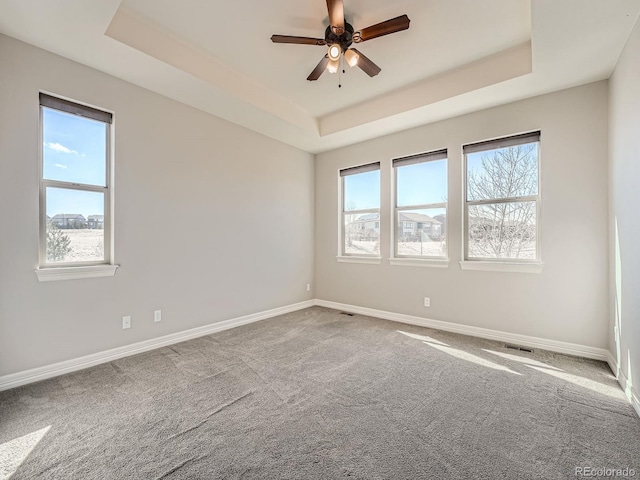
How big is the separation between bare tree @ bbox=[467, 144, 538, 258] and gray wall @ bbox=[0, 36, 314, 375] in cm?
271

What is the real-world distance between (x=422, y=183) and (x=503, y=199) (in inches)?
41.5

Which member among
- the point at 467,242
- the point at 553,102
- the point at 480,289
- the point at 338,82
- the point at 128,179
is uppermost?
the point at 338,82

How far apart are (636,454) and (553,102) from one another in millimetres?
3149

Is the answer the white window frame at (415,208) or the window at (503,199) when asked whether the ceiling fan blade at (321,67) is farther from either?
the window at (503,199)

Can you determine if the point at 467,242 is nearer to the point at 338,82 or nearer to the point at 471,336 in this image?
the point at 471,336

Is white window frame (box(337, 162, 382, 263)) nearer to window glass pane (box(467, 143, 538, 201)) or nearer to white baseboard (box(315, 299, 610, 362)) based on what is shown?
white baseboard (box(315, 299, 610, 362))

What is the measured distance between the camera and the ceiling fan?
2.13m

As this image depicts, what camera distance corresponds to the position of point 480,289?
11.7 feet

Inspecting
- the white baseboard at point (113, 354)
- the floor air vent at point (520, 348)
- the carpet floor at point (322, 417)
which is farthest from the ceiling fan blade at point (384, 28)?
the white baseboard at point (113, 354)

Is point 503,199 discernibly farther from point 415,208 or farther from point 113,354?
point 113,354

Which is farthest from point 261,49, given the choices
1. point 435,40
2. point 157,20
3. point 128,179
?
point 128,179

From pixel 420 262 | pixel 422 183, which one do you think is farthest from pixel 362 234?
pixel 422 183

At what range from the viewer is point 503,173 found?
3.51 metres

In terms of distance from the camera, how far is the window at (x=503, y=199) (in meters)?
3.31
